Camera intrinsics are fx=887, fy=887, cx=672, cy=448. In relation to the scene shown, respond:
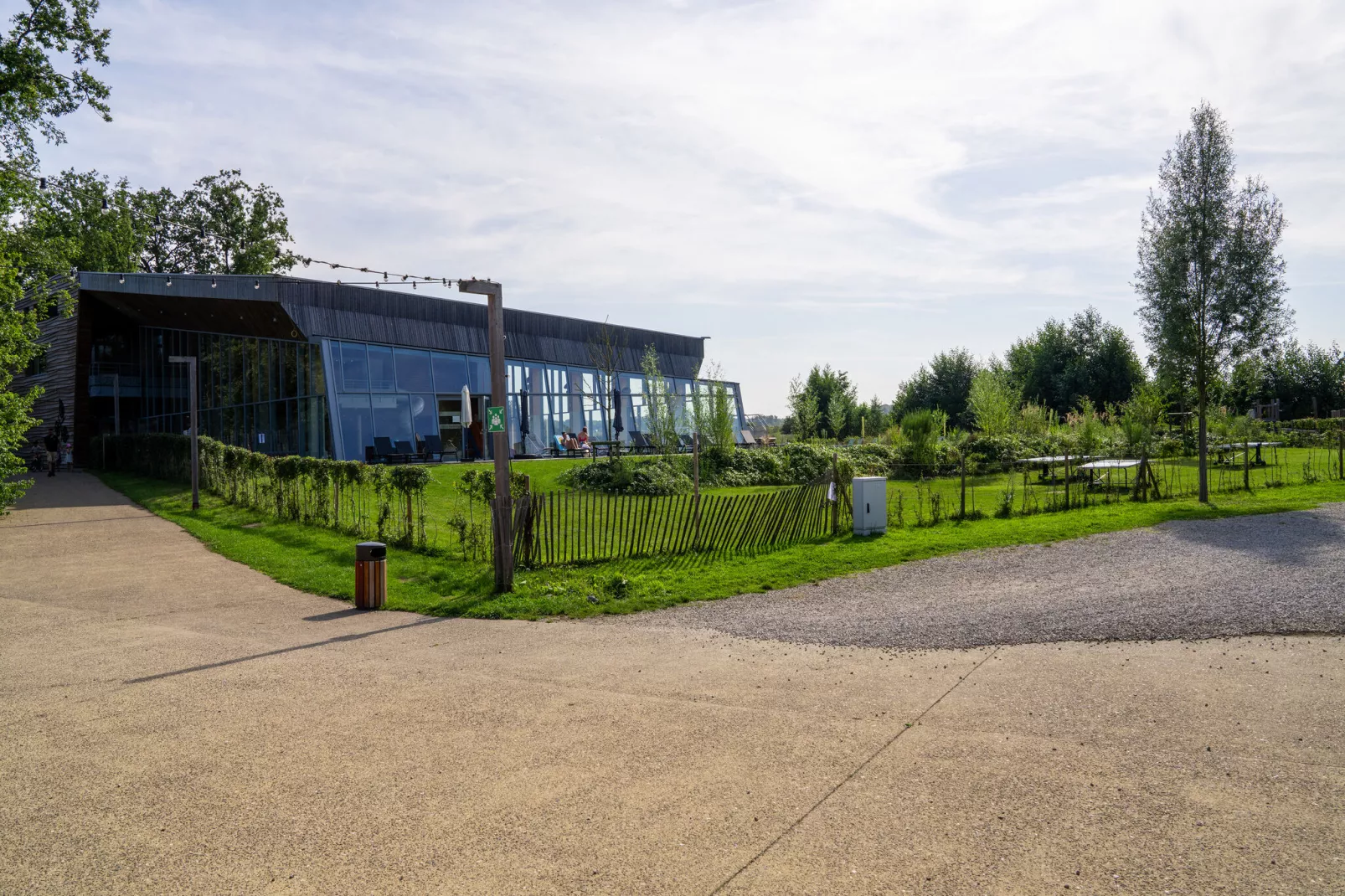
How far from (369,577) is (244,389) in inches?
988

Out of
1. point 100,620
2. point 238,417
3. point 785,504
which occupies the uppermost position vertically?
point 238,417

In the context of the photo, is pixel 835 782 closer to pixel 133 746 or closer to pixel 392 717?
pixel 392 717

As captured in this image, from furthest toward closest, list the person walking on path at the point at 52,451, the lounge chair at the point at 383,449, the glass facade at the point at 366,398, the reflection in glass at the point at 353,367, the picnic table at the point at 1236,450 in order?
the person walking on path at the point at 52,451, the reflection in glass at the point at 353,367, the glass facade at the point at 366,398, the lounge chair at the point at 383,449, the picnic table at the point at 1236,450

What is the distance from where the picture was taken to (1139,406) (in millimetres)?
36906

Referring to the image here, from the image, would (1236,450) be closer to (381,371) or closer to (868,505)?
(868,505)

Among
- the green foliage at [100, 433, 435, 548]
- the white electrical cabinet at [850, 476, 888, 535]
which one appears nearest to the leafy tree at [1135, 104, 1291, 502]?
the white electrical cabinet at [850, 476, 888, 535]

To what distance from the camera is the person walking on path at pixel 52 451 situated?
34.6 meters

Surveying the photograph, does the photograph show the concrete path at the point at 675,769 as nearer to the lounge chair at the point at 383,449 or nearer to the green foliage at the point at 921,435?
the lounge chair at the point at 383,449

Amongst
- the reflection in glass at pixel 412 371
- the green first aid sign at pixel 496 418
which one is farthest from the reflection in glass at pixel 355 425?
the green first aid sign at pixel 496 418

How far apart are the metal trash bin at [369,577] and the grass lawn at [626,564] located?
26cm

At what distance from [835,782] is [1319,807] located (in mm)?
2305

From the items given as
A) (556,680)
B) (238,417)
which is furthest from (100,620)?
(238,417)

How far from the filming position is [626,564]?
42.7ft

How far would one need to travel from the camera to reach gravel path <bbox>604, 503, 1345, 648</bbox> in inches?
322
